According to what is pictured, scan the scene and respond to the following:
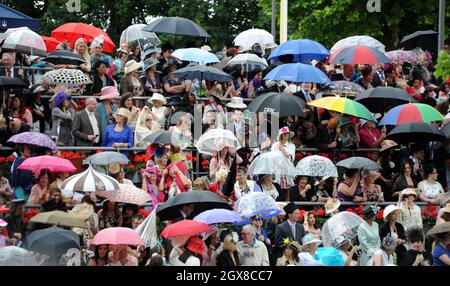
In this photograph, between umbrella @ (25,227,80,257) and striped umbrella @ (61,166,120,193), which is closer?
umbrella @ (25,227,80,257)

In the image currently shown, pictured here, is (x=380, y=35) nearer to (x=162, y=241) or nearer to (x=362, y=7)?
(x=362, y=7)

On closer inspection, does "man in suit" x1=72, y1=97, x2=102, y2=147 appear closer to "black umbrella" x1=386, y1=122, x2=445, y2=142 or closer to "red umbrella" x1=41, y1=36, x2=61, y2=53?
"black umbrella" x1=386, y1=122, x2=445, y2=142

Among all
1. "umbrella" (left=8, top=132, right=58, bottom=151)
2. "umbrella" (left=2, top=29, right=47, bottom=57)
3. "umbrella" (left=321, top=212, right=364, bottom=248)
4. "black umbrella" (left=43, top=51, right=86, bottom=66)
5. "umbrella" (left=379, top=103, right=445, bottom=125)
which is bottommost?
"umbrella" (left=321, top=212, right=364, bottom=248)

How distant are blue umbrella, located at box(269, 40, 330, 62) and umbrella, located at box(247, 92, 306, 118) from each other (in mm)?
3364

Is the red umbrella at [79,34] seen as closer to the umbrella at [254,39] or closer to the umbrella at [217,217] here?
the umbrella at [254,39]

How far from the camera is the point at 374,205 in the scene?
925 inches

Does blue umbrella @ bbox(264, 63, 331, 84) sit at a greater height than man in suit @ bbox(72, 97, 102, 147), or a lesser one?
greater

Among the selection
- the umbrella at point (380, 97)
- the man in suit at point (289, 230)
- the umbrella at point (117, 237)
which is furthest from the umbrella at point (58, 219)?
the umbrella at point (380, 97)

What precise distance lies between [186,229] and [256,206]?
184 cm

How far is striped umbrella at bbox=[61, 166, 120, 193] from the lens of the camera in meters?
21.3

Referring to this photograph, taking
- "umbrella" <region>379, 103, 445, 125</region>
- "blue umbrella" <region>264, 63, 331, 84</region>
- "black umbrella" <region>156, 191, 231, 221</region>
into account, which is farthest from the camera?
"blue umbrella" <region>264, 63, 331, 84</region>

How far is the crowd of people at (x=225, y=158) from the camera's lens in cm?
2064

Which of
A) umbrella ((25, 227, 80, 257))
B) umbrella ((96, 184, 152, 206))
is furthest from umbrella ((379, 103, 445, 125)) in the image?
umbrella ((25, 227, 80, 257))
